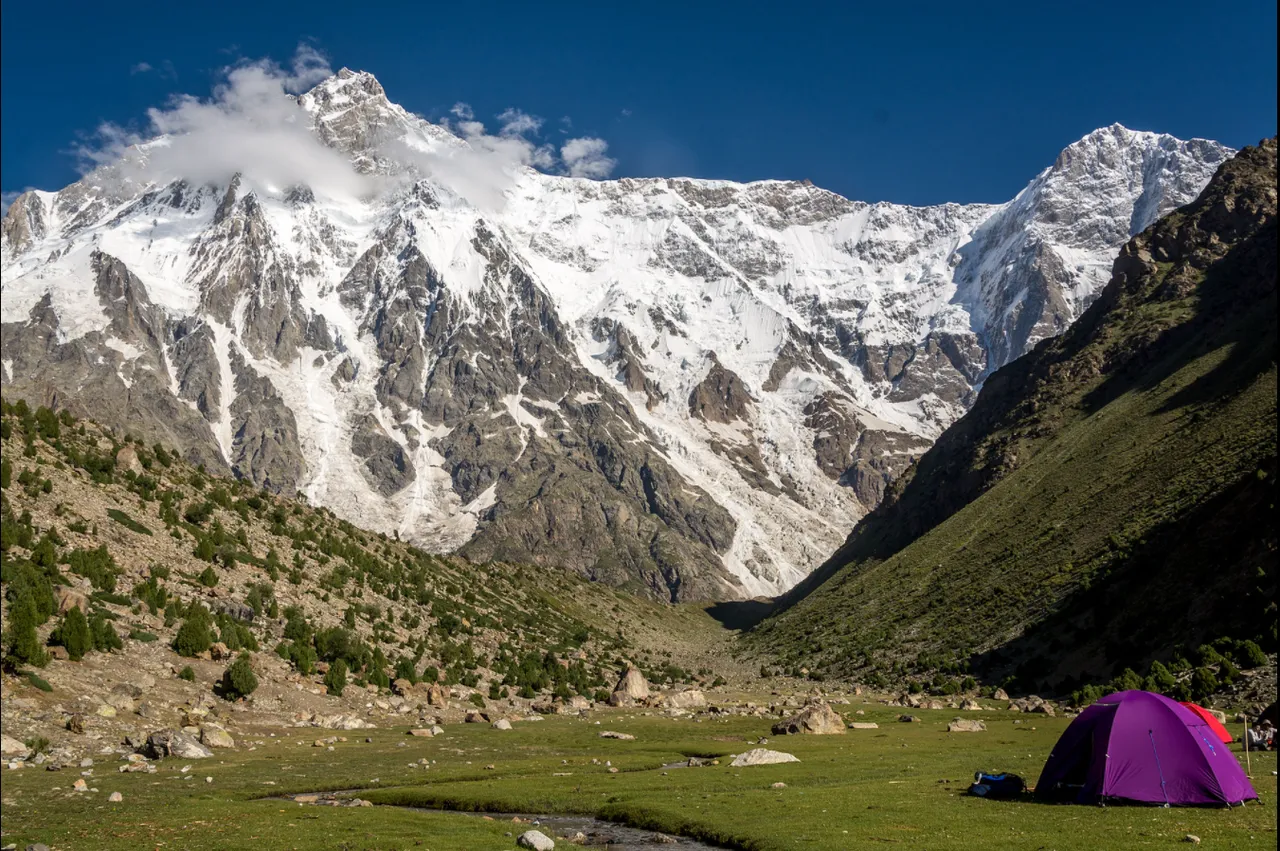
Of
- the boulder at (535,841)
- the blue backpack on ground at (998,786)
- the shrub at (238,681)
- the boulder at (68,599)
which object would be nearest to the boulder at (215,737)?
the shrub at (238,681)

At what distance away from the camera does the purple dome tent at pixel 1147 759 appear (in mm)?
29484

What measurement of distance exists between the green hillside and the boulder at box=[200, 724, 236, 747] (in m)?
55.2

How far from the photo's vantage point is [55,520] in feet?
212

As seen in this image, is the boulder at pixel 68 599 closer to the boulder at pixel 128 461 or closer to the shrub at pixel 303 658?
the shrub at pixel 303 658

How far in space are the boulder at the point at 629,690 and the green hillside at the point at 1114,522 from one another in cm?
3118

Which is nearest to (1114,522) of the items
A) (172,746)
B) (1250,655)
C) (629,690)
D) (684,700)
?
(1250,655)

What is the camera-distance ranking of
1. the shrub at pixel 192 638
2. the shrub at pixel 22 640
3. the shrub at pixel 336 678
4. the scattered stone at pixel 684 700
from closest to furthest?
the shrub at pixel 22 640
the shrub at pixel 192 638
the shrub at pixel 336 678
the scattered stone at pixel 684 700

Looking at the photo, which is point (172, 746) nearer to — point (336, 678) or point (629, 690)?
point (336, 678)

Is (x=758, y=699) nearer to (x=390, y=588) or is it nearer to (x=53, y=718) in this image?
(x=390, y=588)

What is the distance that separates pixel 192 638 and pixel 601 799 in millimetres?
32129

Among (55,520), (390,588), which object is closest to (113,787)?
(55,520)

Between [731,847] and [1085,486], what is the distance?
113079 millimetres

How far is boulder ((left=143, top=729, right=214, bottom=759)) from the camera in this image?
40906 mm

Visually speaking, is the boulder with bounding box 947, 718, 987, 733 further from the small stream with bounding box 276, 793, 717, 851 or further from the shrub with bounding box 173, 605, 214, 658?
the shrub with bounding box 173, 605, 214, 658
